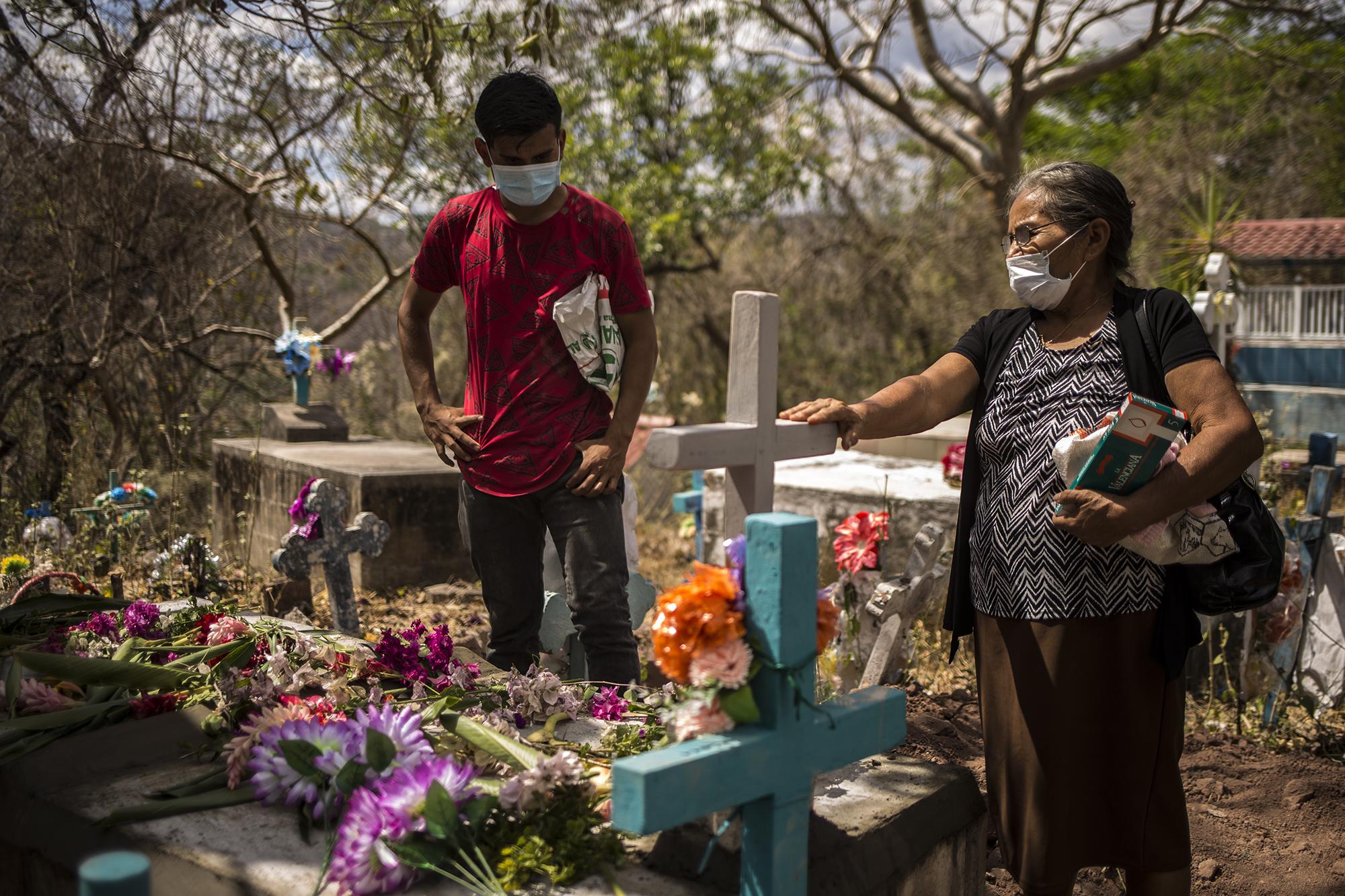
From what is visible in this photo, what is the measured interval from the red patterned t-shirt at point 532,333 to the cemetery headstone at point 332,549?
3.94 ft

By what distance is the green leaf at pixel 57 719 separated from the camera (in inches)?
86.6

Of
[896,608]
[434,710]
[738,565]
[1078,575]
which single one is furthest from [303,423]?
[738,565]

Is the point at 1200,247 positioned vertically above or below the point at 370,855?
above

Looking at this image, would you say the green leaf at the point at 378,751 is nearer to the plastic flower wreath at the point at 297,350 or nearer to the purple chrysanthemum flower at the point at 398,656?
the purple chrysanthemum flower at the point at 398,656

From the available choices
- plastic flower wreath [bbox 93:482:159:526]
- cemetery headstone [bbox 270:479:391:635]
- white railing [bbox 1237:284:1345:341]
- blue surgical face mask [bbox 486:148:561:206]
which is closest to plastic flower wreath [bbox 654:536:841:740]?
blue surgical face mask [bbox 486:148:561:206]

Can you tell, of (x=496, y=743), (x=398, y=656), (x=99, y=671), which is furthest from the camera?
(x=398, y=656)

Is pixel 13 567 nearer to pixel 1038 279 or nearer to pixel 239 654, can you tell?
pixel 239 654

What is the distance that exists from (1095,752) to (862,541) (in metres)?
1.80

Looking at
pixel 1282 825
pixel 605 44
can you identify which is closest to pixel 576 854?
pixel 1282 825

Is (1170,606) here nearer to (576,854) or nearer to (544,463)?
(576,854)

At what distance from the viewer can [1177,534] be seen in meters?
2.04

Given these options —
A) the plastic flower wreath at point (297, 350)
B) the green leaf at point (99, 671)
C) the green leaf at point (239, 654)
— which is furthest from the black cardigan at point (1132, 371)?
the plastic flower wreath at point (297, 350)

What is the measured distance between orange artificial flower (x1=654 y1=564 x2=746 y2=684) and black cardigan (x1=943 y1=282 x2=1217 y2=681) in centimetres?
92

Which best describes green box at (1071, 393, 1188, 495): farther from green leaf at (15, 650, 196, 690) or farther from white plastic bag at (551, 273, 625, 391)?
green leaf at (15, 650, 196, 690)
